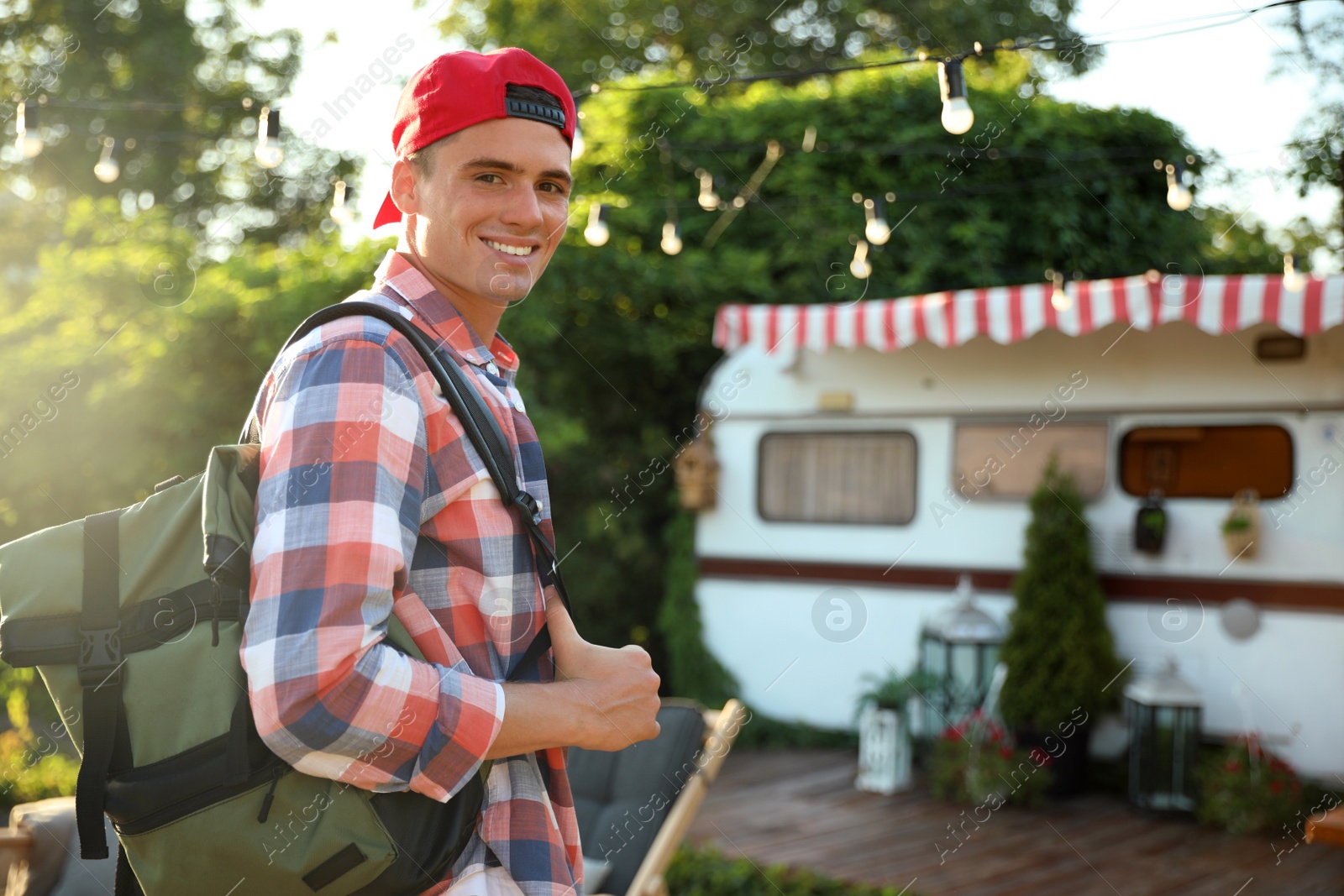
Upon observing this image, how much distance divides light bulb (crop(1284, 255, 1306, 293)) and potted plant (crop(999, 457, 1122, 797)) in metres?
1.63

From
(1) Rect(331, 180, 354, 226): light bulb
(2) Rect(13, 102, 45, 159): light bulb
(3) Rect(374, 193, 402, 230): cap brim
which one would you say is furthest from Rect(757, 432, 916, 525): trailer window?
(3) Rect(374, 193, 402, 230): cap brim

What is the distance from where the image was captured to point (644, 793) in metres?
Result: 4.20

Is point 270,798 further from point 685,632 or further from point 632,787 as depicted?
point 685,632

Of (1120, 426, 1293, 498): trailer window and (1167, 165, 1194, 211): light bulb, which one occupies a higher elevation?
(1167, 165, 1194, 211): light bulb

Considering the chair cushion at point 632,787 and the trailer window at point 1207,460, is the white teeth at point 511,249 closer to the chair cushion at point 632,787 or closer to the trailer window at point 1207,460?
the chair cushion at point 632,787

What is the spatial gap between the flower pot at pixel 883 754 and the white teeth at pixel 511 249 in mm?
5817

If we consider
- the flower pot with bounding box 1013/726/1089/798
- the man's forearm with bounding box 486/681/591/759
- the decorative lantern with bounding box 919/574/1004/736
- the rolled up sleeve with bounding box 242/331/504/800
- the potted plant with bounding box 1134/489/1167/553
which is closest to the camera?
the rolled up sleeve with bounding box 242/331/504/800

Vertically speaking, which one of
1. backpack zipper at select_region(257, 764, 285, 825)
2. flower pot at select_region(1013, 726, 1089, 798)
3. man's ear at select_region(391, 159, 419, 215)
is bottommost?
flower pot at select_region(1013, 726, 1089, 798)

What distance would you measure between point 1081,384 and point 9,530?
22.6 ft

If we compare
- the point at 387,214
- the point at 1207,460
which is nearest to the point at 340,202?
the point at 387,214

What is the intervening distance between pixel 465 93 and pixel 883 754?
6.12 meters

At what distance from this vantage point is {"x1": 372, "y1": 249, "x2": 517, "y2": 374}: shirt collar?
1442 millimetres

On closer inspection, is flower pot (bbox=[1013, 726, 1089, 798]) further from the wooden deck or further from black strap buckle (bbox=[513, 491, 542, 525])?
black strap buckle (bbox=[513, 491, 542, 525])

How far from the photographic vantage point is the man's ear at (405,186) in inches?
58.7
